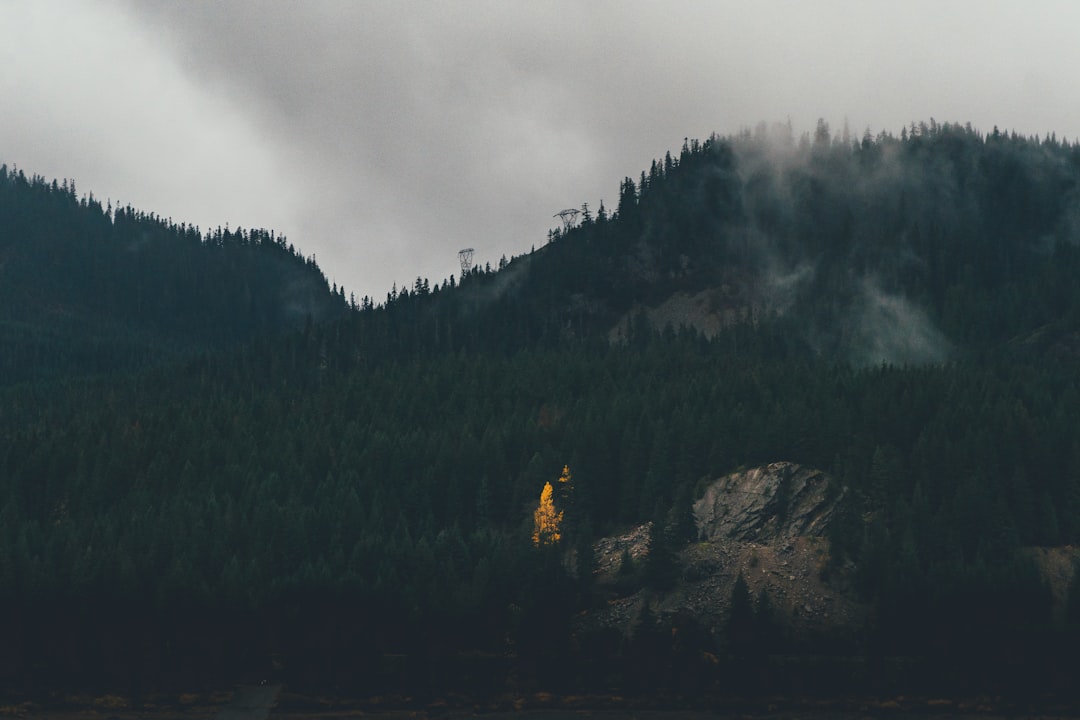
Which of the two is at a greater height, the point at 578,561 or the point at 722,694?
the point at 578,561

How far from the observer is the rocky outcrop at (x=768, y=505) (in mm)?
186375

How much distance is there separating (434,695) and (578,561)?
96.5 feet

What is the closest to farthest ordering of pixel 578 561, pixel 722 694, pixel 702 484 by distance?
pixel 722 694 → pixel 578 561 → pixel 702 484

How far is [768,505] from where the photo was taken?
190 meters

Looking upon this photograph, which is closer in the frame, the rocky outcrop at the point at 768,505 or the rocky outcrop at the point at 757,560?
the rocky outcrop at the point at 757,560

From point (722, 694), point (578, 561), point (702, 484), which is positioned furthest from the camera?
point (702, 484)

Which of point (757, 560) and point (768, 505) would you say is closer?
point (757, 560)

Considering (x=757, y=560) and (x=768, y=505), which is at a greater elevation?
(x=768, y=505)

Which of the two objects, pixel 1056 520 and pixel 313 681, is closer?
pixel 313 681

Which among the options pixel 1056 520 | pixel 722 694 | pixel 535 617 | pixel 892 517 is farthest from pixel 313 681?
pixel 1056 520

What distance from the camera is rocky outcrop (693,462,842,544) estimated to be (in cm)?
18638

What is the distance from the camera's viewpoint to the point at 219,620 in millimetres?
169750

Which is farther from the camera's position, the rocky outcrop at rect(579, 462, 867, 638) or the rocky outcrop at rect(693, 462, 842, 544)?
the rocky outcrop at rect(693, 462, 842, 544)

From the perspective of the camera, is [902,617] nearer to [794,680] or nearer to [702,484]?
[794,680]
